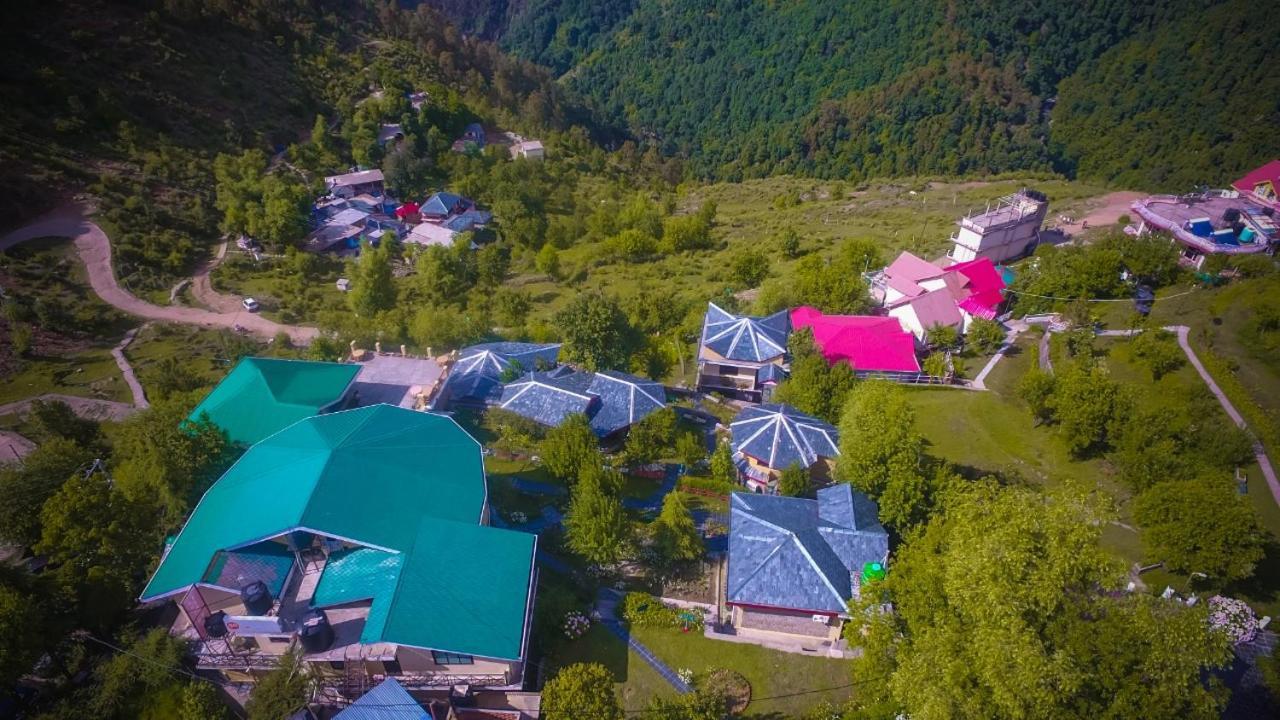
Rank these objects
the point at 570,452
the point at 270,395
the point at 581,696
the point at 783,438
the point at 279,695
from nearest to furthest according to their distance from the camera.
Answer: the point at 581,696
the point at 279,695
the point at 570,452
the point at 783,438
the point at 270,395

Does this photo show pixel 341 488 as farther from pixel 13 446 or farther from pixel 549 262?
pixel 549 262

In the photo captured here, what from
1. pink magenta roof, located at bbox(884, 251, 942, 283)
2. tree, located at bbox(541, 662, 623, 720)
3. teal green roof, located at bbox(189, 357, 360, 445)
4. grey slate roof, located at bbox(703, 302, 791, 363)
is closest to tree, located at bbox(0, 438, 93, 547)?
teal green roof, located at bbox(189, 357, 360, 445)

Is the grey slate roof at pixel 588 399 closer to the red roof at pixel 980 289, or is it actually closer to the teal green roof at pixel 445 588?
the teal green roof at pixel 445 588

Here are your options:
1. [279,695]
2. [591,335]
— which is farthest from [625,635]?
[591,335]

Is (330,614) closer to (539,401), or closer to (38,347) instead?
(539,401)

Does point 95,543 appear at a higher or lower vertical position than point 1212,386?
higher

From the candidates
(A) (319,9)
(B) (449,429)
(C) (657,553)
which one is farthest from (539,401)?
(A) (319,9)
